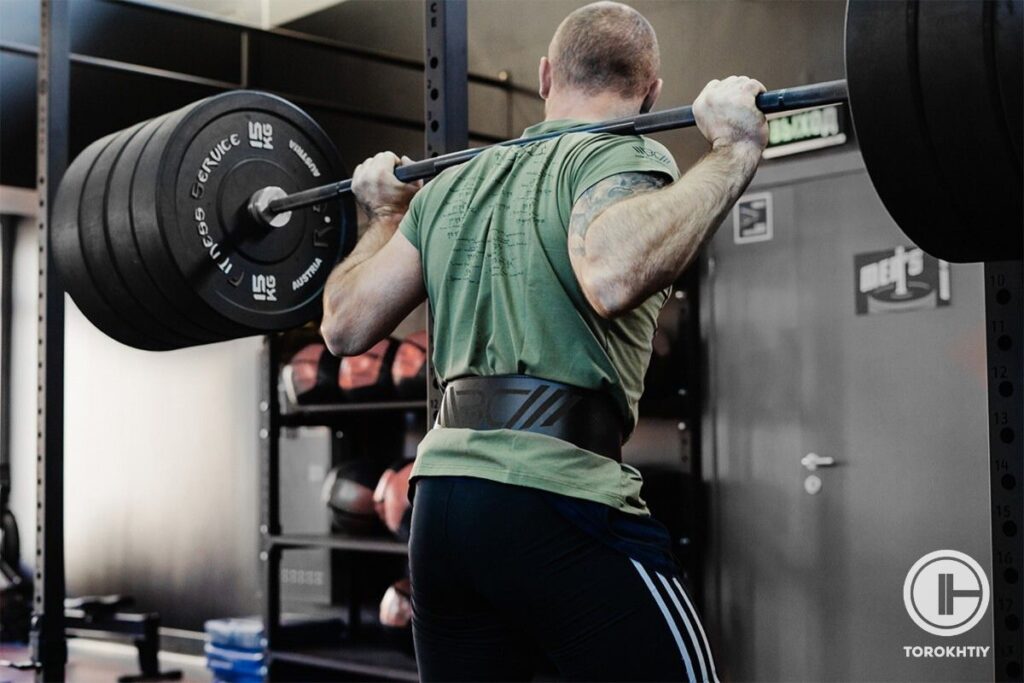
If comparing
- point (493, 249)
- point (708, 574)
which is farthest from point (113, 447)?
point (493, 249)

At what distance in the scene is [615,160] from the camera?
1614mm

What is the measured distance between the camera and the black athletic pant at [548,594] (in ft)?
5.11

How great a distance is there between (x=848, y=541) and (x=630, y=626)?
2.62 metres

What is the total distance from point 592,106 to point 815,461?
8.40 ft

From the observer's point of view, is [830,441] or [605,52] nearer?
[605,52]

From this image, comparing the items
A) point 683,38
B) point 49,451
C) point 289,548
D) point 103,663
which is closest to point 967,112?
point 49,451

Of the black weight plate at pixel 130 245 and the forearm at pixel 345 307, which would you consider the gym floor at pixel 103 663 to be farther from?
the forearm at pixel 345 307

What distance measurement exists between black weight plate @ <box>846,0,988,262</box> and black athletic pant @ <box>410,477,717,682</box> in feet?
1.81

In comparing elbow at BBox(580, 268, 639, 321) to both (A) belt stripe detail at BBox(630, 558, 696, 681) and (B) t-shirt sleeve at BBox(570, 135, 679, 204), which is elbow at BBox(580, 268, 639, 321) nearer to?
(B) t-shirt sleeve at BBox(570, 135, 679, 204)

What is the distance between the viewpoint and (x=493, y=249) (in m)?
1.69

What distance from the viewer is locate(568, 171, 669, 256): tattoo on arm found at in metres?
1.59

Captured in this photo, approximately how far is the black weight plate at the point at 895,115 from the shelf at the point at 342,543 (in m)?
3.30

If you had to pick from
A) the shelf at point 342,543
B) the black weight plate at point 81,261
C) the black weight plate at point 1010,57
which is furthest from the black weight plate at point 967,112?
the shelf at point 342,543

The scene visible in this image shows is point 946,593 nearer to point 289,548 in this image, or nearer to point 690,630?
point 690,630
